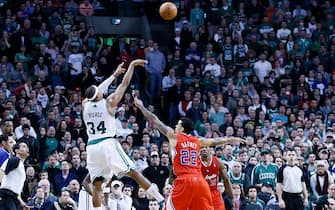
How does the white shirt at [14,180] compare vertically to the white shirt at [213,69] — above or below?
below

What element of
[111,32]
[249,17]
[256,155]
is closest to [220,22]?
[249,17]

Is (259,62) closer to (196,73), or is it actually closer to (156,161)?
(196,73)

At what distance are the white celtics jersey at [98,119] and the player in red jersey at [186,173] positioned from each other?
0.60 metres

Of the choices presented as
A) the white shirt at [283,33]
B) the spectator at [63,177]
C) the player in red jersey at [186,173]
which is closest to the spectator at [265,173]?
the spectator at [63,177]

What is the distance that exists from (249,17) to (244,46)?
1.84 metres

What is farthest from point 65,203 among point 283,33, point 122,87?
point 283,33

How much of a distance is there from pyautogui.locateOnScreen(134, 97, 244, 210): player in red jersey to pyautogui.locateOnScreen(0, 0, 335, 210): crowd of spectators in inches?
165

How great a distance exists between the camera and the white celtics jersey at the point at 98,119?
1714 centimetres

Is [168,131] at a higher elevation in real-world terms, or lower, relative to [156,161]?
higher

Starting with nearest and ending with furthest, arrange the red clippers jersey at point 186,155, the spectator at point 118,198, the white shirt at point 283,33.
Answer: the red clippers jersey at point 186,155 < the spectator at point 118,198 < the white shirt at point 283,33

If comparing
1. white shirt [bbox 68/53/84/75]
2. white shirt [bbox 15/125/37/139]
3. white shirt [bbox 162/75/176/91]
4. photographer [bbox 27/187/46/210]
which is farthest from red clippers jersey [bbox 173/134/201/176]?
white shirt [bbox 162/75/176/91]

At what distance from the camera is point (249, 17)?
103 feet

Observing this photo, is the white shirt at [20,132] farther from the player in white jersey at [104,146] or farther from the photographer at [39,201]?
the player in white jersey at [104,146]

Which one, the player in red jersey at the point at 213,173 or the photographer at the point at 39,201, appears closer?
the player in red jersey at the point at 213,173
